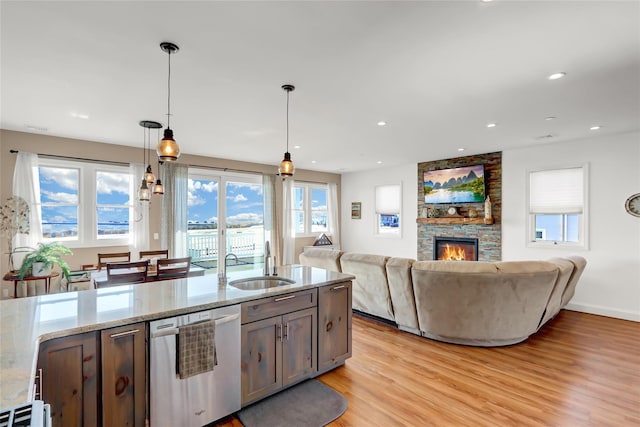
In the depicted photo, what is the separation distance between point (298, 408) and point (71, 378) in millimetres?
1549

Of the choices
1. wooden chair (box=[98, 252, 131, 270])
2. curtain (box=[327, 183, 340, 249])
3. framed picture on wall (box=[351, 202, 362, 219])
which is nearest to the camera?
wooden chair (box=[98, 252, 131, 270])

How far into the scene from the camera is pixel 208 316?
2.14 metres

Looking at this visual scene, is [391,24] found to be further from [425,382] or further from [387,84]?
[425,382]

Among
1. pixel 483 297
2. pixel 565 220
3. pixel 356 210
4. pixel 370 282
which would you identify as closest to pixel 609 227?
pixel 565 220

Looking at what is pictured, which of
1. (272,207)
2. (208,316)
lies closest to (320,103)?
(208,316)

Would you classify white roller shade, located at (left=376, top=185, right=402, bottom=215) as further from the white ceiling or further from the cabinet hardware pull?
the cabinet hardware pull

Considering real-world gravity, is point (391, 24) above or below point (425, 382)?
above

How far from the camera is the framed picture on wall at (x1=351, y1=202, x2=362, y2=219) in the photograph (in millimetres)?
A: 8719

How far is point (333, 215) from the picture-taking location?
893cm

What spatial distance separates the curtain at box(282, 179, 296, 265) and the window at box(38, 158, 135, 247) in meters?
3.25

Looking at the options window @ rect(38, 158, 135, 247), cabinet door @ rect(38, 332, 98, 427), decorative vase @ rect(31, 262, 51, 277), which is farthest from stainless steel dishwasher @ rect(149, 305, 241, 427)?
window @ rect(38, 158, 135, 247)

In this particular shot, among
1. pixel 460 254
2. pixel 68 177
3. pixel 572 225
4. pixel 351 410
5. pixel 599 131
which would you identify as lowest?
pixel 351 410

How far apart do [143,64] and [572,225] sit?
6.46 meters

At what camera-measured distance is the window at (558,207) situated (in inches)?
202
